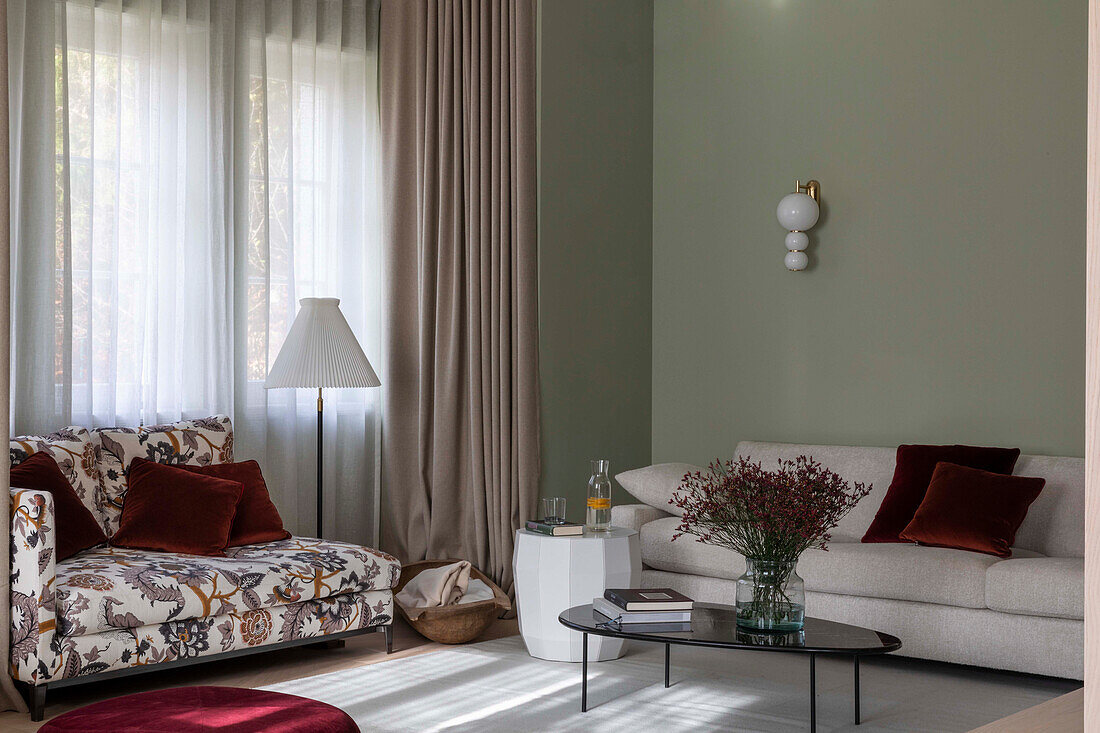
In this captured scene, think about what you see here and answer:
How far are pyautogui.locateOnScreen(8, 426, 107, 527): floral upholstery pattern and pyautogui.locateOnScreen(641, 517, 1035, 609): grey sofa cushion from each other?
2.29 metres

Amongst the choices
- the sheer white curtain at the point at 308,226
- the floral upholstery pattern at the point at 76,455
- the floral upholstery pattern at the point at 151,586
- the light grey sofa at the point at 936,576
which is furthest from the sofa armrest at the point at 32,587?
the light grey sofa at the point at 936,576

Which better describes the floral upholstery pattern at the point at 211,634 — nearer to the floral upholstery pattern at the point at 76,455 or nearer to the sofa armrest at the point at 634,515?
the floral upholstery pattern at the point at 76,455

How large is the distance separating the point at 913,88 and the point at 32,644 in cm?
407

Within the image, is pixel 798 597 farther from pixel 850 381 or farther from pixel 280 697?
pixel 850 381

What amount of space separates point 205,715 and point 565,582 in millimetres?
1855

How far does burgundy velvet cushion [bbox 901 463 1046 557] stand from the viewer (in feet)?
12.9

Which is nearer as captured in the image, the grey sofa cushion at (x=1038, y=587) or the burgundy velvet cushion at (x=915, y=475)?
the grey sofa cushion at (x=1038, y=587)

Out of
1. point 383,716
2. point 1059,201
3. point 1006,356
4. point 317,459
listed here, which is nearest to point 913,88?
point 1059,201

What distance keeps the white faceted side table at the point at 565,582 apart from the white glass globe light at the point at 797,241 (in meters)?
1.81

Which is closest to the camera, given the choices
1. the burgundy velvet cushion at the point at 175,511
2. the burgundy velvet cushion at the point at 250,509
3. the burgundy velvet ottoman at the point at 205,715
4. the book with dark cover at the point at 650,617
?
the burgundy velvet ottoman at the point at 205,715

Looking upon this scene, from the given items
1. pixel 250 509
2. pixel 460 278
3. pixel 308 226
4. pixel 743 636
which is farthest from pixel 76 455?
pixel 743 636

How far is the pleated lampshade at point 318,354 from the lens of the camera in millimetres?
4480

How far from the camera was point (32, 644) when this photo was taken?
3148 millimetres

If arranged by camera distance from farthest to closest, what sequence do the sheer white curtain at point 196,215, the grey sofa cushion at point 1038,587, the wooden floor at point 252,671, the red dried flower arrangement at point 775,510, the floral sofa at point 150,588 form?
the sheer white curtain at point 196,215 → the grey sofa cushion at point 1038,587 → the wooden floor at point 252,671 → the floral sofa at point 150,588 → the red dried flower arrangement at point 775,510
